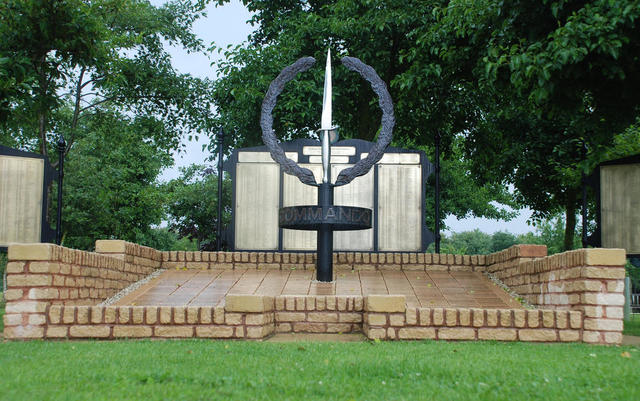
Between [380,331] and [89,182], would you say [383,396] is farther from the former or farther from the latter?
[89,182]

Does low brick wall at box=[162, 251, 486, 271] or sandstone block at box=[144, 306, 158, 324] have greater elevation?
low brick wall at box=[162, 251, 486, 271]

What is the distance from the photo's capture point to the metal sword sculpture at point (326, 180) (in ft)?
36.7

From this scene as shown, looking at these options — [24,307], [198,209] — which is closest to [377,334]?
[24,307]

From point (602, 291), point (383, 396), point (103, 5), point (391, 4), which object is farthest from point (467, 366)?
point (103, 5)

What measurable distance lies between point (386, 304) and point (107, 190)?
767 inches

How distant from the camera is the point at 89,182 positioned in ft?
82.7

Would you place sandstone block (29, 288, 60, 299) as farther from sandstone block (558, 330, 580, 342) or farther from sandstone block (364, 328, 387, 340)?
sandstone block (558, 330, 580, 342)

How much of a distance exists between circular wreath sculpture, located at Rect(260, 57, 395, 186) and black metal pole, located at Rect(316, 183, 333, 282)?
0.39 m

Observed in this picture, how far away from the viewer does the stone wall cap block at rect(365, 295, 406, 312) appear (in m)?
8.08

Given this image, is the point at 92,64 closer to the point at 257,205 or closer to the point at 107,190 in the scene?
the point at 257,205

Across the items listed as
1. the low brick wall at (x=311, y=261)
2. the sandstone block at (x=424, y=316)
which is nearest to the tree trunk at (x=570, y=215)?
the low brick wall at (x=311, y=261)

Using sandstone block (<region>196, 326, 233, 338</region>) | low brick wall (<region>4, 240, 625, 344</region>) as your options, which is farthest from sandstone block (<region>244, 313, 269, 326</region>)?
sandstone block (<region>196, 326, 233, 338</region>)

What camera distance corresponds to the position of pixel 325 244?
11.4 m

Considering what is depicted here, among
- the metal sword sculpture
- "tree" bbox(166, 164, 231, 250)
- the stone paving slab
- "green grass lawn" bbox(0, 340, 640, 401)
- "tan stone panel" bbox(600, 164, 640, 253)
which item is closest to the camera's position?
"green grass lawn" bbox(0, 340, 640, 401)
